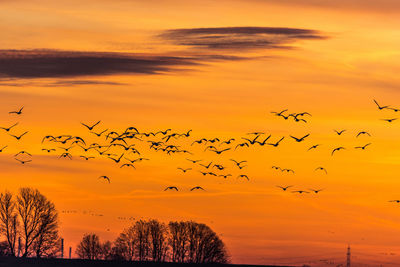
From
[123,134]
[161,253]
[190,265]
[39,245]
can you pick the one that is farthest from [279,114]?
[161,253]

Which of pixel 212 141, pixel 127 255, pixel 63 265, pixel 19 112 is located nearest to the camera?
pixel 19 112

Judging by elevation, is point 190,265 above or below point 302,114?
below

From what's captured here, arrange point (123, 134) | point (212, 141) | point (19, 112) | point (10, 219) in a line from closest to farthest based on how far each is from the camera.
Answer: point (19, 112) → point (212, 141) → point (123, 134) → point (10, 219)

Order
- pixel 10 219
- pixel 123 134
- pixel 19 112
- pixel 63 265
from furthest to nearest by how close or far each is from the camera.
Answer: pixel 10 219 < pixel 63 265 < pixel 123 134 < pixel 19 112

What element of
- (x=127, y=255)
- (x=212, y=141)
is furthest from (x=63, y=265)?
→ (x=212, y=141)

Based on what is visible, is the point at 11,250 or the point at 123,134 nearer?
the point at 123,134

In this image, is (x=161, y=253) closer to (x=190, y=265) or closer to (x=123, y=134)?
(x=190, y=265)

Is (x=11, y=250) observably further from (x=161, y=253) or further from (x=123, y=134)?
(x=123, y=134)

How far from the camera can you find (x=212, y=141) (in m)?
122

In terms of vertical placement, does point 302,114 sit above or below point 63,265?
above

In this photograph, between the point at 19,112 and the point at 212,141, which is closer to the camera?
the point at 19,112

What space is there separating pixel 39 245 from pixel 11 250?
4882 millimetres

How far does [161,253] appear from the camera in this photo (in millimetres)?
198375

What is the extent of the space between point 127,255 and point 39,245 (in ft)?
97.0
